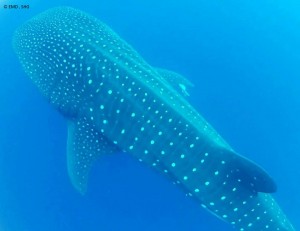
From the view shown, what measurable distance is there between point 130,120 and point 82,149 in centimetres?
57

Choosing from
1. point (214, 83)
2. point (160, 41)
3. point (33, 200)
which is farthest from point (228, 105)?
point (33, 200)

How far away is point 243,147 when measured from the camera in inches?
129

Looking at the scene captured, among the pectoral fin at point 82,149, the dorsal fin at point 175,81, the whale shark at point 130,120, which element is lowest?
the pectoral fin at point 82,149

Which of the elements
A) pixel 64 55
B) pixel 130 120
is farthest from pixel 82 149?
pixel 64 55

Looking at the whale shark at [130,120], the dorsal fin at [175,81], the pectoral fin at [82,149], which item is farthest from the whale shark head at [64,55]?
the dorsal fin at [175,81]

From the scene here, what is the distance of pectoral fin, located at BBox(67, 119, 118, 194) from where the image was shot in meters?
2.60

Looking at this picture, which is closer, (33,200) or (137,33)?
(33,200)

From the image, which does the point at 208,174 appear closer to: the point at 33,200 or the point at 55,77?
the point at 55,77

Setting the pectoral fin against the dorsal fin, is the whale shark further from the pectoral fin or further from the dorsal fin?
the dorsal fin

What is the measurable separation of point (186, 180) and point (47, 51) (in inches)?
57.3

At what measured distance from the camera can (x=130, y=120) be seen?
91.7 inches

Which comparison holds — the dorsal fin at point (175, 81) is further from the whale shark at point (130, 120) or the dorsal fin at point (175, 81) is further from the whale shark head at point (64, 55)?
the whale shark head at point (64, 55)

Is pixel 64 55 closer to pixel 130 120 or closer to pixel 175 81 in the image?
A: pixel 130 120

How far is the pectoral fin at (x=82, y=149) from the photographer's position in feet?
8.52
